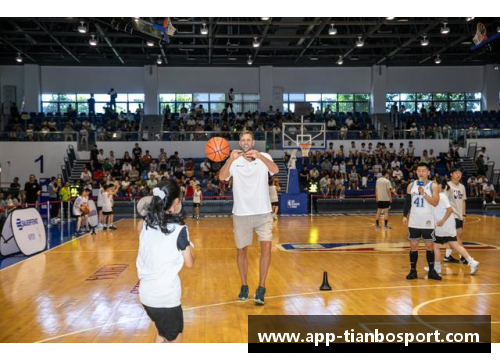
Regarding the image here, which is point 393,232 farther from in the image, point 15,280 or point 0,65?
point 0,65

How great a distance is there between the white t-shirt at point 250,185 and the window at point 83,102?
1213 inches

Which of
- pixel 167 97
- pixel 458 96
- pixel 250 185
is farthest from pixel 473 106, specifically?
pixel 250 185

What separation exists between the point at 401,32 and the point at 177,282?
2899cm

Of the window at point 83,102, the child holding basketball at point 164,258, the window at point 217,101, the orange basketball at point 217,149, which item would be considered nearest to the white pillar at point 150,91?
the window at point 83,102

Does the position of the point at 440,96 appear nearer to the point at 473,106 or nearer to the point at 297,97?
the point at 473,106

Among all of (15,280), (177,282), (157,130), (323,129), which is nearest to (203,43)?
(157,130)

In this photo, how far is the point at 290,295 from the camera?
7.23m

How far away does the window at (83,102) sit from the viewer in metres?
36.1

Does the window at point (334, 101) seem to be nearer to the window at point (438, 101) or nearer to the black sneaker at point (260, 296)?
the window at point (438, 101)

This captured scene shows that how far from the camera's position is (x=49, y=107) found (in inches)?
1420

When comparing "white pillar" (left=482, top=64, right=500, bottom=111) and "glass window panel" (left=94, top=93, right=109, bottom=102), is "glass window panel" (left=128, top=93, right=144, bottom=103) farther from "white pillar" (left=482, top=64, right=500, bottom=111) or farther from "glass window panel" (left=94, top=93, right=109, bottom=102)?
"white pillar" (left=482, top=64, right=500, bottom=111)

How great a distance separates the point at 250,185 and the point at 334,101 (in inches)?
1268

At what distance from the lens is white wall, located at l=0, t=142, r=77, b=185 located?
2969 cm

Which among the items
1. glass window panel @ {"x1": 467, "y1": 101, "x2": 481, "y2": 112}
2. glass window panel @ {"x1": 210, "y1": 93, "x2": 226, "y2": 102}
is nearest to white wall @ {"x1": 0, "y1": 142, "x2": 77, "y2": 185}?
glass window panel @ {"x1": 210, "y1": 93, "x2": 226, "y2": 102}
